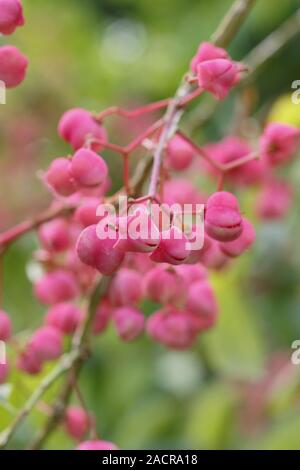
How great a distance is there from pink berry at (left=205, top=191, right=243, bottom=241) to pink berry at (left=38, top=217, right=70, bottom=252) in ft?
1.11

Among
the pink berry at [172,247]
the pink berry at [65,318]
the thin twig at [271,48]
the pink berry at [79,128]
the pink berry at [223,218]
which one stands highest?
the thin twig at [271,48]

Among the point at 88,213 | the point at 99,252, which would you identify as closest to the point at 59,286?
the point at 88,213

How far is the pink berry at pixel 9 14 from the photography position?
804 millimetres

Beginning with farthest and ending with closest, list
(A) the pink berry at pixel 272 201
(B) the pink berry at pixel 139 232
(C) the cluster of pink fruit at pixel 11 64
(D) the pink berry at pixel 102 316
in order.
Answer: (A) the pink berry at pixel 272 201 < (D) the pink berry at pixel 102 316 < (C) the cluster of pink fruit at pixel 11 64 < (B) the pink berry at pixel 139 232

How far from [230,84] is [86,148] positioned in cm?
14

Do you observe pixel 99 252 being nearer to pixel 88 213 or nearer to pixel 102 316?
pixel 88 213

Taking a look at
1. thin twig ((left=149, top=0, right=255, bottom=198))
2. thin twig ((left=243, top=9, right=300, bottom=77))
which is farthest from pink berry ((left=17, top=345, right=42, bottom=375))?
thin twig ((left=243, top=9, right=300, bottom=77))

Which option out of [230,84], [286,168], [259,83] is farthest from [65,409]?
[259,83]

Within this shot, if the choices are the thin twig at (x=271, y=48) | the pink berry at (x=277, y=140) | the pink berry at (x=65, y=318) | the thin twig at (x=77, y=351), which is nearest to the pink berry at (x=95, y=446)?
the thin twig at (x=77, y=351)

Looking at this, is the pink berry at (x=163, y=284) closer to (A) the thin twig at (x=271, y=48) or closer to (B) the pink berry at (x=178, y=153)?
(B) the pink berry at (x=178, y=153)

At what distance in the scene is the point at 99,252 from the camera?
744mm

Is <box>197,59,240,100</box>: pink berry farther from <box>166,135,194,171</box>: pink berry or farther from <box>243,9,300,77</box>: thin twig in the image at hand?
<box>243,9,300,77</box>: thin twig

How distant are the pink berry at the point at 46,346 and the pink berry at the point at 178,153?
9.3 inches
